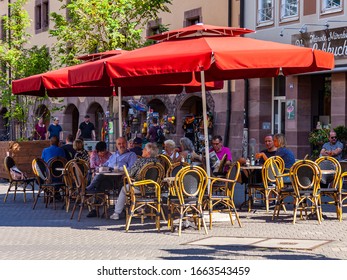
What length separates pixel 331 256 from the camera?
33.3 feet

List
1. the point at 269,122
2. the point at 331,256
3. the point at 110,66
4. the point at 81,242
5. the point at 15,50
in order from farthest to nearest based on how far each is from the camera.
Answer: the point at 15,50 < the point at 269,122 < the point at 110,66 < the point at 81,242 < the point at 331,256

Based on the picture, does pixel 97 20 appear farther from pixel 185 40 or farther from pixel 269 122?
pixel 185 40

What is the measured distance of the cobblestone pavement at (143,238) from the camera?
10.4 metres

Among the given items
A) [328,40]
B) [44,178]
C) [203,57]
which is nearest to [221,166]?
[203,57]

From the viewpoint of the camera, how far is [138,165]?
1426 cm

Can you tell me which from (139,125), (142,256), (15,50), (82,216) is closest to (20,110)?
(15,50)

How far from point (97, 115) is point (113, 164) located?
80.1 ft

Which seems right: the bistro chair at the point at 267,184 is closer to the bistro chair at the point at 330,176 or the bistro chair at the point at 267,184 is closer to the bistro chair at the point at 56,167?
the bistro chair at the point at 330,176

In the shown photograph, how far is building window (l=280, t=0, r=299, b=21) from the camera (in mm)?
26267

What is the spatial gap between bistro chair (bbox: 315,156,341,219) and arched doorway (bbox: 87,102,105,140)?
78.1ft

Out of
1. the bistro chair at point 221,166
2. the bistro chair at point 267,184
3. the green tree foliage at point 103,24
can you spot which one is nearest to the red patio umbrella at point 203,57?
the bistro chair at point 267,184

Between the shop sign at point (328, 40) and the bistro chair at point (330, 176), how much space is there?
8672 millimetres

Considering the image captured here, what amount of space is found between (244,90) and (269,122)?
1400 millimetres

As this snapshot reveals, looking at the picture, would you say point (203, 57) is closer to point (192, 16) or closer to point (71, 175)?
point (71, 175)
